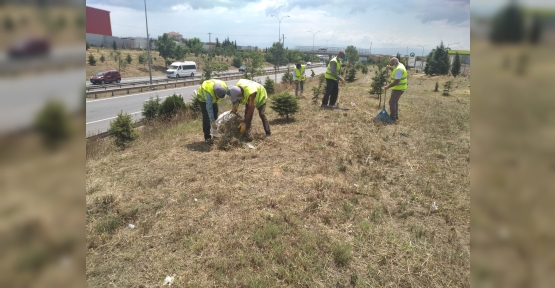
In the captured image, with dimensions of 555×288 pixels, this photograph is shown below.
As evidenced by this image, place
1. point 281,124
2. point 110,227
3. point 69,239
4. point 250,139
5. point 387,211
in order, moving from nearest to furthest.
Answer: point 69,239 → point 110,227 → point 387,211 → point 250,139 → point 281,124

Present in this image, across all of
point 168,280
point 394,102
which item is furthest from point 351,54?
point 168,280

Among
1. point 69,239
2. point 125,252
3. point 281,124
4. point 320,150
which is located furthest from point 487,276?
point 281,124

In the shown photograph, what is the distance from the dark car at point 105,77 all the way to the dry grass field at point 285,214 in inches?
898

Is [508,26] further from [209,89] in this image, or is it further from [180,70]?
[180,70]

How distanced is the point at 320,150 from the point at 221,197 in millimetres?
2770

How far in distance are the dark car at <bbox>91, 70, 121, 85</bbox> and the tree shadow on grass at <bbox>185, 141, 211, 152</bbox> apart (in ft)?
78.6

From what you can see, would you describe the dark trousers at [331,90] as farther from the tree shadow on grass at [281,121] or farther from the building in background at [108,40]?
the building in background at [108,40]

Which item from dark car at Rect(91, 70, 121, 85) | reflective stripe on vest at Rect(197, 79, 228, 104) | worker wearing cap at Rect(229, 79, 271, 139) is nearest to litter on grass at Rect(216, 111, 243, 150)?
worker wearing cap at Rect(229, 79, 271, 139)

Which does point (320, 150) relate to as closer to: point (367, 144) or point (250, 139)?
point (367, 144)

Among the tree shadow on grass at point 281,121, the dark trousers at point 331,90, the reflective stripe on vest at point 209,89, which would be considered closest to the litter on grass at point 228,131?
the reflective stripe on vest at point 209,89

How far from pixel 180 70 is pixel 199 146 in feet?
103

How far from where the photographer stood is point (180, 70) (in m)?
36.0

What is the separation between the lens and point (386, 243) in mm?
3674

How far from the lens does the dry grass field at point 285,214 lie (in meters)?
3.24
